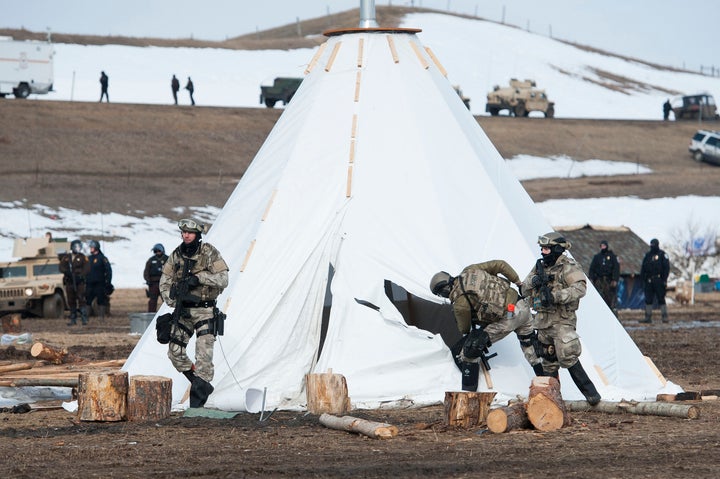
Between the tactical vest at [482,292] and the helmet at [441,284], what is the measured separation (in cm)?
10

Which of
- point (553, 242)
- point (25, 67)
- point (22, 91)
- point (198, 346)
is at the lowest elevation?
point (198, 346)

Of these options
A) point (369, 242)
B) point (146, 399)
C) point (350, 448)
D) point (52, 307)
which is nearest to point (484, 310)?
point (369, 242)

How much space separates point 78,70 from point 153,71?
4431 mm

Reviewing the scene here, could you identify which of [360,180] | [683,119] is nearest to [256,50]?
[683,119]

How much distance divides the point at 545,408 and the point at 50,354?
7870mm

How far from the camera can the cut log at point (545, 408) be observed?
982cm

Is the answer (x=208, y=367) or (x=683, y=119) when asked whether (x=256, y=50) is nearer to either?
(x=683, y=119)

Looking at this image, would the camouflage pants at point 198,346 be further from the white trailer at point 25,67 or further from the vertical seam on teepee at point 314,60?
the white trailer at point 25,67

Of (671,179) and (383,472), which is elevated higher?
(671,179)

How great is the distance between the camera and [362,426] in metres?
9.58

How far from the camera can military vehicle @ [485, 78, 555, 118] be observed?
214ft

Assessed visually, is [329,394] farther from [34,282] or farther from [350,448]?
[34,282]

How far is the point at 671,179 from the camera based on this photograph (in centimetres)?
5300

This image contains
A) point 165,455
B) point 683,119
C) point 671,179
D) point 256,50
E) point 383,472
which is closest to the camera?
point 383,472
